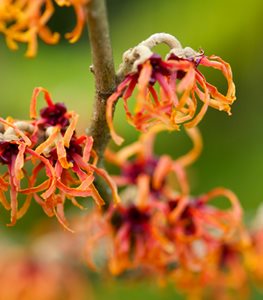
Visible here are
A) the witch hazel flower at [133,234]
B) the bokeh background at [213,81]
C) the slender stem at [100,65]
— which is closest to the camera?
the slender stem at [100,65]

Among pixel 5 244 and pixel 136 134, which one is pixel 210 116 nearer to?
pixel 136 134

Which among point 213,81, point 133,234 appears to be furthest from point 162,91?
point 213,81

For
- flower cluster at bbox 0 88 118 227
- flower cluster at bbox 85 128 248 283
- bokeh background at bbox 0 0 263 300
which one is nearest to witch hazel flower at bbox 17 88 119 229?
flower cluster at bbox 0 88 118 227

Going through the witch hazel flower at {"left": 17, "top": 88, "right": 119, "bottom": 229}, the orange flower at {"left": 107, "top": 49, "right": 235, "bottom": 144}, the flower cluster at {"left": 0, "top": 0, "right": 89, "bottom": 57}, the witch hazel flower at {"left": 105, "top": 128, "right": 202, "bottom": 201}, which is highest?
the flower cluster at {"left": 0, "top": 0, "right": 89, "bottom": 57}

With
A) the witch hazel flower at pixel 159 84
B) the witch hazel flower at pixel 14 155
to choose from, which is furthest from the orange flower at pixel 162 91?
the witch hazel flower at pixel 14 155

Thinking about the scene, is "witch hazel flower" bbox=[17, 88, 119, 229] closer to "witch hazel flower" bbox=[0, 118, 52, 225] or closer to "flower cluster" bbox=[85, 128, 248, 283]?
"witch hazel flower" bbox=[0, 118, 52, 225]

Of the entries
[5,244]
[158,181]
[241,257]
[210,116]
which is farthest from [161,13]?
[158,181]

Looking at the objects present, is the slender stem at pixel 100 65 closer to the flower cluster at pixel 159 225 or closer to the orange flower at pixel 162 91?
the orange flower at pixel 162 91
